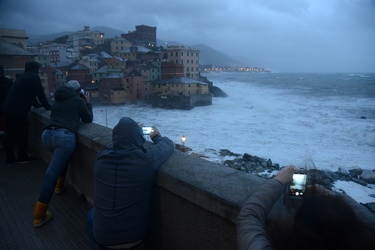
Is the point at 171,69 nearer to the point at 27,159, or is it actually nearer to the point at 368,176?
the point at 368,176

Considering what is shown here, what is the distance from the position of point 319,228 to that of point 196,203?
1076 mm

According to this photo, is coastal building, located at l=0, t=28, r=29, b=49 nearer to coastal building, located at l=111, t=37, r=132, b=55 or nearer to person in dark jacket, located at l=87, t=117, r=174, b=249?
coastal building, located at l=111, t=37, r=132, b=55

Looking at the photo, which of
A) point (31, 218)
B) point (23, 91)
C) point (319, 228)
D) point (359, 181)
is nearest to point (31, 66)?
point (23, 91)

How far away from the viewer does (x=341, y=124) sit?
1346 inches

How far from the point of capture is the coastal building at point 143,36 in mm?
85412

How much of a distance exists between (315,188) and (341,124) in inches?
1508

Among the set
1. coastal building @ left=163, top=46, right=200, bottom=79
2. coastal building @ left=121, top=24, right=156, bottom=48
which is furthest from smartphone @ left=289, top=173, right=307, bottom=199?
coastal building @ left=121, top=24, right=156, bottom=48

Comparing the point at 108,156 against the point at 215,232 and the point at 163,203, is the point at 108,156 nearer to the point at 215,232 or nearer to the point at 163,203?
the point at 163,203

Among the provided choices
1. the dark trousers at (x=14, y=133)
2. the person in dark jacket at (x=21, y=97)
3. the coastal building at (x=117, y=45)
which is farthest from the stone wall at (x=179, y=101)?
the person in dark jacket at (x=21, y=97)

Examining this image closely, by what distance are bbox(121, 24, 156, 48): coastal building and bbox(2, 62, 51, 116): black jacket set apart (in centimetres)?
8398

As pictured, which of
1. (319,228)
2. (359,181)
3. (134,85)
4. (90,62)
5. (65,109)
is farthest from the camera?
(90,62)

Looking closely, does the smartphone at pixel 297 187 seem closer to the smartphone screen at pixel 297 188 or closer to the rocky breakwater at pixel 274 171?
the smartphone screen at pixel 297 188

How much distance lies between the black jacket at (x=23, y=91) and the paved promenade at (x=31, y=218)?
4.00ft

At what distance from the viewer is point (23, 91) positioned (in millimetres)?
4723
